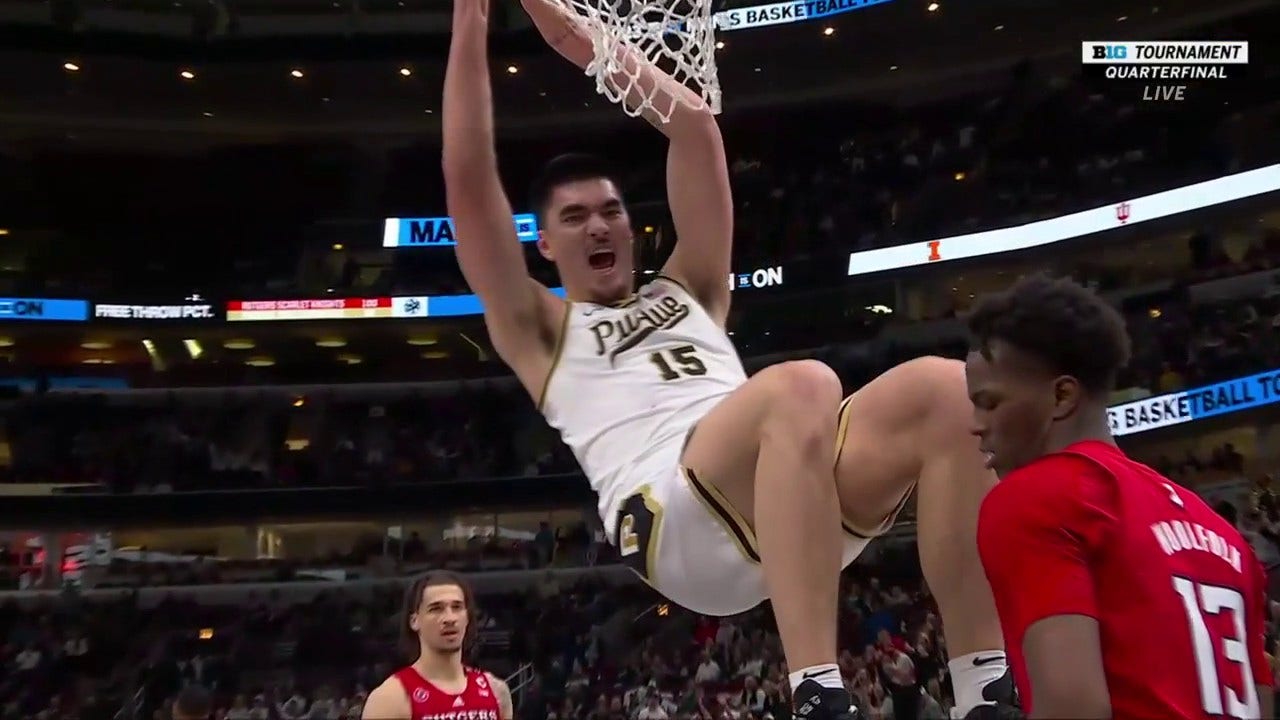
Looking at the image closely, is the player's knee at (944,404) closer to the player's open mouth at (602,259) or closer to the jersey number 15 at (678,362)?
the jersey number 15 at (678,362)

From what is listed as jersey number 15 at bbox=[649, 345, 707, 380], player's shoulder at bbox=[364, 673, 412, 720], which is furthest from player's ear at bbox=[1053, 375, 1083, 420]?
player's shoulder at bbox=[364, 673, 412, 720]

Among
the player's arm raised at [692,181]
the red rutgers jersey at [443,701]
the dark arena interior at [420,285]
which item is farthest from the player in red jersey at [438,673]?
the dark arena interior at [420,285]

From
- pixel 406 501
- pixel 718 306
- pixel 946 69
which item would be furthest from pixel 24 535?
pixel 718 306

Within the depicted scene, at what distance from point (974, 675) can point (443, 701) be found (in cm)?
240

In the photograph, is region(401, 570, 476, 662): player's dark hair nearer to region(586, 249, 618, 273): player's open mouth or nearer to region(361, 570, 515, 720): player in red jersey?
region(361, 570, 515, 720): player in red jersey

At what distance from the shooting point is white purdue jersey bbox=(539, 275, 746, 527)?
265 cm

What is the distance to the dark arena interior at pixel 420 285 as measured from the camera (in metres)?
15.1

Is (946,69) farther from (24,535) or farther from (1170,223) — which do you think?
(24,535)

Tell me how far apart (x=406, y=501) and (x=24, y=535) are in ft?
19.2

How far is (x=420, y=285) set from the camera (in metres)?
19.8

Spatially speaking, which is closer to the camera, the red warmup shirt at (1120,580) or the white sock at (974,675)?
the red warmup shirt at (1120,580)

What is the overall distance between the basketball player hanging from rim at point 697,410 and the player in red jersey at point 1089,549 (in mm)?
616

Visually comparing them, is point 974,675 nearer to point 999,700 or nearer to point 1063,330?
point 999,700

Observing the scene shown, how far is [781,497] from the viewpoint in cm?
218
